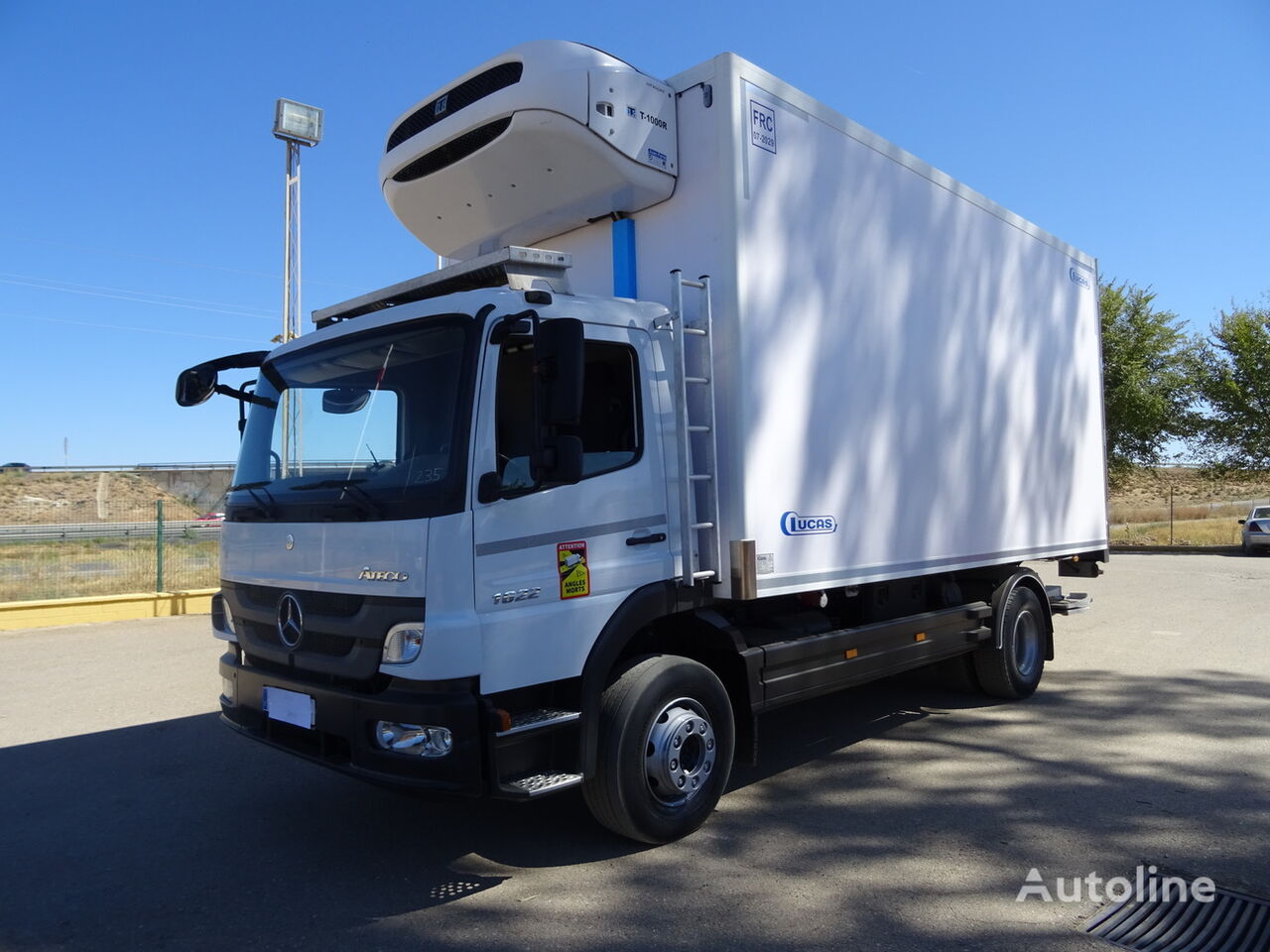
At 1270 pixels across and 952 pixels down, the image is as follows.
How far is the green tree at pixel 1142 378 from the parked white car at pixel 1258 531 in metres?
5.23

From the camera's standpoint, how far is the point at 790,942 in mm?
3311

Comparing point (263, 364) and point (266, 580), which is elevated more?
point (263, 364)

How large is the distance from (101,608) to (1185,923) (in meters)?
13.1

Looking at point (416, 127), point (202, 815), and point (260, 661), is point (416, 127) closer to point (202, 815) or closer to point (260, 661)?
point (260, 661)

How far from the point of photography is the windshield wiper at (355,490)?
3754 mm

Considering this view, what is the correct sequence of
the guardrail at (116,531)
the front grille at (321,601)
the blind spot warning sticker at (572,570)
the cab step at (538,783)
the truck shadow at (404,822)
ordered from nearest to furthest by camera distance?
1. the cab step at (538,783)
2. the truck shadow at (404,822)
3. the front grille at (321,601)
4. the blind spot warning sticker at (572,570)
5. the guardrail at (116,531)

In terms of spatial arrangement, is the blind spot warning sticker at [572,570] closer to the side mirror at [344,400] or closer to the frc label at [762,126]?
the side mirror at [344,400]

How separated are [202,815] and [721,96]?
4.76 meters

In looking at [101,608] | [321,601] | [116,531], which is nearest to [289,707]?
[321,601]

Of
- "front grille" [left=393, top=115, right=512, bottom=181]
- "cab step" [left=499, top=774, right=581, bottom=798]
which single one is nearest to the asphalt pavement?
"cab step" [left=499, top=774, right=581, bottom=798]

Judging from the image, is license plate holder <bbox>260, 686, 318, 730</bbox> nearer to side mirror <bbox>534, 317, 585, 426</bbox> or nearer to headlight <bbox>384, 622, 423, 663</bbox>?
headlight <bbox>384, 622, 423, 663</bbox>

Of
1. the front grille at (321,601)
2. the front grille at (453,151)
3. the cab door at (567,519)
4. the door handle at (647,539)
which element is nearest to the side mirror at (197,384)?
the front grille at (321,601)

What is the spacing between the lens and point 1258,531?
21.9 metres

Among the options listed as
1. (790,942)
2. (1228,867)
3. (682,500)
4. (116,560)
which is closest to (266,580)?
(682,500)
